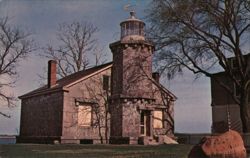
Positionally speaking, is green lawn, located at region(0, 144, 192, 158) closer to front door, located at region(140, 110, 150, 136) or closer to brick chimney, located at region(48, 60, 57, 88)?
front door, located at region(140, 110, 150, 136)

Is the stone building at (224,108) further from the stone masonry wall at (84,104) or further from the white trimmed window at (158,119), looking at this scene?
the stone masonry wall at (84,104)

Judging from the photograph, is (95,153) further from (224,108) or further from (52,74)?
(224,108)

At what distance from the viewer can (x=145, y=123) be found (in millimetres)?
29047

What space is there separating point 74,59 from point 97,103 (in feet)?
50.3

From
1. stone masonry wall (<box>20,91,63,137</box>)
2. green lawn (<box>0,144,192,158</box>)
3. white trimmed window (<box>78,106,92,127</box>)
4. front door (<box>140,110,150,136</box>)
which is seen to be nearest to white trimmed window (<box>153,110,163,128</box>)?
front door (<box>140,110,150,136</box>)

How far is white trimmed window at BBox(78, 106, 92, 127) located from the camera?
2919 cm

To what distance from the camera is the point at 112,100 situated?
2833cm

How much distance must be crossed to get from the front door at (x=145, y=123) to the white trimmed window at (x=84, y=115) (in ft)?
14.3

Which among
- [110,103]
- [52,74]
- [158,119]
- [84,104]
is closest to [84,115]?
[84,104]

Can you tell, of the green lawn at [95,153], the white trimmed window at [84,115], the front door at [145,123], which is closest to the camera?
the green lawn at [95,153]

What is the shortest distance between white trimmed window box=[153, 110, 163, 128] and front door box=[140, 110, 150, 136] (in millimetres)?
2996

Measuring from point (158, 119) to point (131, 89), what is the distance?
6.20 m

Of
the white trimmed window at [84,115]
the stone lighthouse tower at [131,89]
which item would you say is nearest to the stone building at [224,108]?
the stone lighthouse tower at [131,89]

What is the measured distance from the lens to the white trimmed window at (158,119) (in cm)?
3206
